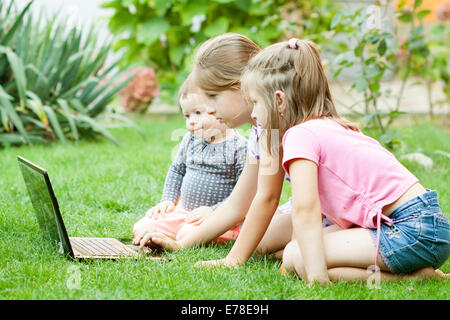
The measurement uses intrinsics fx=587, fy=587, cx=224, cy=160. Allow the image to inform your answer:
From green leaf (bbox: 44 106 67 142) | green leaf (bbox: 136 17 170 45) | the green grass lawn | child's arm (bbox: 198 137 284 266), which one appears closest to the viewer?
the green grass lawn

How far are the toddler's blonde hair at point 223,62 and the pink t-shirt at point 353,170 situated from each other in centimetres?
50

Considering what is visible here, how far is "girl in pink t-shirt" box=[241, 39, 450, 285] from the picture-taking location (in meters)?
1.80

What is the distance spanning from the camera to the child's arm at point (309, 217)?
1781mm

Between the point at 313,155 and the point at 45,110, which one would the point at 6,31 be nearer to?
the point at 45,110

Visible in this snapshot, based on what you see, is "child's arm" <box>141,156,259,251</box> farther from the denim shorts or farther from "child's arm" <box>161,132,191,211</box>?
the denim shorts

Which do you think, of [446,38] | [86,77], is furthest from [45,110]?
[446,38]

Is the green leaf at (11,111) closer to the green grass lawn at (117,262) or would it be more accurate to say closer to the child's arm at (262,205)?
the green grass lawn at (117,262)

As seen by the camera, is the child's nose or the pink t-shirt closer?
the pink t-shirt

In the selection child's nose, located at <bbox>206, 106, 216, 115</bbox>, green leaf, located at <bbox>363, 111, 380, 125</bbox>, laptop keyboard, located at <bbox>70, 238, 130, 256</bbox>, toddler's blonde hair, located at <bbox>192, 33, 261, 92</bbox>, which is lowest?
laptop keyboard, located at <bbox>70, 238, 130, 256</bbox>

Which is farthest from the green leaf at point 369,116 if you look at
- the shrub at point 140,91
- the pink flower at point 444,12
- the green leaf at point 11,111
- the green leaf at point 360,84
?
the shrub at point 140,91

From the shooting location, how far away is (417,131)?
5.22 m

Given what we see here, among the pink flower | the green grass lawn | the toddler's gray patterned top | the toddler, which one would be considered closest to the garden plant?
the green grass lawn

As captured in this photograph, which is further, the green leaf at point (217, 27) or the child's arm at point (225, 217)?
the green leaf at point (217, 27)

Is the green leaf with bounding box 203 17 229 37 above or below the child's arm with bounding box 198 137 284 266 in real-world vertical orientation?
above
